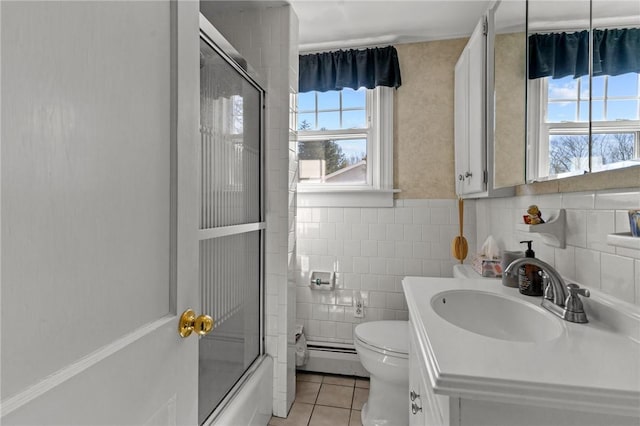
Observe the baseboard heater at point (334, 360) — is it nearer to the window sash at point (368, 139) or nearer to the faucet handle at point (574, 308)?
the window sash at point (368, 139)

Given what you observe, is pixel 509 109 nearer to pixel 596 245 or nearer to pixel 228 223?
pixel 596 245

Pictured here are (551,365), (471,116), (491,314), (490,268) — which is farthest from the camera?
(471,116)

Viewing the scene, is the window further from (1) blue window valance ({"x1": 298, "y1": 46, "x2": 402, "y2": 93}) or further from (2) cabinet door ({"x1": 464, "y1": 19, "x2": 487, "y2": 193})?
(1) blue window valance ({"x1": 298, "y1": 46, "x2": 402, "y2": 93})

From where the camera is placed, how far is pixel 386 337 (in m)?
1.88

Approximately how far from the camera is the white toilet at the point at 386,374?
67.7 inches

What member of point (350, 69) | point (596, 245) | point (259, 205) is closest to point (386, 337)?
point (259, 205)

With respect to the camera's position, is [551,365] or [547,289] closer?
[551,365]

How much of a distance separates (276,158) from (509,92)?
1.19 meters

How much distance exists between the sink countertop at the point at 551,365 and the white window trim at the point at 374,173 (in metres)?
1.58

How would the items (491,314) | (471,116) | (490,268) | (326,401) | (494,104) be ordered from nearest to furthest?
(491,314) → (494,104) → (490,268) → (471,116) → (326,401)

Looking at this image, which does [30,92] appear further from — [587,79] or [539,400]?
[587,79]

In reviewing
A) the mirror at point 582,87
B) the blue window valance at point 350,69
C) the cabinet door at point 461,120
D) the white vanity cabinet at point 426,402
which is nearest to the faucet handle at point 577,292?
the mirror at point 582,87

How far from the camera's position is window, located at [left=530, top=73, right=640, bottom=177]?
0.85m

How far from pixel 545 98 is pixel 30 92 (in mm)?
1490
